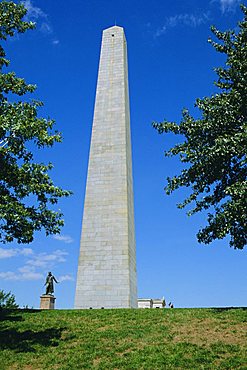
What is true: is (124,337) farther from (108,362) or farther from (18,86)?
(18,86)

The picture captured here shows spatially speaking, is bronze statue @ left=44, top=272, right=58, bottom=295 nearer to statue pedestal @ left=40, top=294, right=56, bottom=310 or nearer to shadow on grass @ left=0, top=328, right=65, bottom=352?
statue pedestal @ left=40, top=294, right=56, bottom=310

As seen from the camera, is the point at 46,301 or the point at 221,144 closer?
the point at 221,144

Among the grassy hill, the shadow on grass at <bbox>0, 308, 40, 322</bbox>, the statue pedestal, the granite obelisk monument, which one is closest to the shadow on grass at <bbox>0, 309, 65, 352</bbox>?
the grassy hill

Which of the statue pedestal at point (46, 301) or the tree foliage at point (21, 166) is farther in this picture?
the statue pedestal at point (46, 301)

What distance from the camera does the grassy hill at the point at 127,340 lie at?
12.4 meters

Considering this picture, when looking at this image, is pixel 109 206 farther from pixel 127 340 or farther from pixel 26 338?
pixel 127 340

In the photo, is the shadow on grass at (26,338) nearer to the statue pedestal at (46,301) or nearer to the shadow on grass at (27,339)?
the shadow on grass at (27,339)

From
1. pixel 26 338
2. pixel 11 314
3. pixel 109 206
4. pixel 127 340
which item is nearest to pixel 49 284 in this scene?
pixel 11 314

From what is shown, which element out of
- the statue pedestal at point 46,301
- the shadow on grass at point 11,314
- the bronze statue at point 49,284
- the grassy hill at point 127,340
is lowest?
the grassy hill at point 127,340

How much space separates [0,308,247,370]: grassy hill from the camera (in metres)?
12.4

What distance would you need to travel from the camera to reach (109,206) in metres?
27.2

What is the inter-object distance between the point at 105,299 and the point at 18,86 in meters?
14.2

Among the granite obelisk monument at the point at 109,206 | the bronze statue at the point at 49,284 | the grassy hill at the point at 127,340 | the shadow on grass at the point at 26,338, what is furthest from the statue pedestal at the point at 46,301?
the shadow on grass at the point at 26,338

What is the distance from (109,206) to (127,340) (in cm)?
1330
